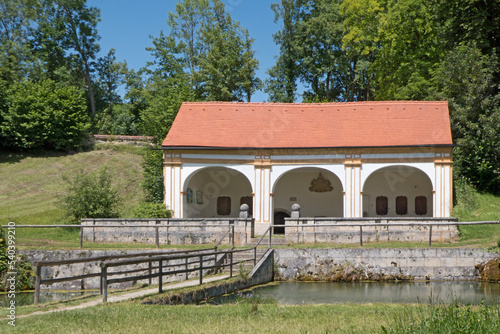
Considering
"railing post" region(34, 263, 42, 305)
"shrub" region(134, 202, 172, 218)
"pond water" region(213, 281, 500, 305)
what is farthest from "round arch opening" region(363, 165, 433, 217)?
"railing post" region(34, 263, 42, 305)

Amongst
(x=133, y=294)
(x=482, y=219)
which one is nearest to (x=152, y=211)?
(x=133, y=294)

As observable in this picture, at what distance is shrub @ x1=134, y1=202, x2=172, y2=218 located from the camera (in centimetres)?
2911

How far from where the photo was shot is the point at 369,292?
1772cm

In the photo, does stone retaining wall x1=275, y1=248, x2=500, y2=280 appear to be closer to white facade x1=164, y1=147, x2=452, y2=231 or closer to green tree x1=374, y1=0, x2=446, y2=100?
white facade x1=164, y1=147, x2=452, y2=231

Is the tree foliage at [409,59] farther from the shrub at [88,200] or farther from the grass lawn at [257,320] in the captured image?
the grass lawn at [257,320]

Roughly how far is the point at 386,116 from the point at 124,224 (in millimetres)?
15386

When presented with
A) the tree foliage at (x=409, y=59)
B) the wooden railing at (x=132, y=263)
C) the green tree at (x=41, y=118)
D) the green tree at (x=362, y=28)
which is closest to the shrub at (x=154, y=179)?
the green tree at (x=41, y=118)

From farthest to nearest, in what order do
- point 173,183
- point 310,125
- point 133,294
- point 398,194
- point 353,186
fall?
point 398,194, point 310,125, point 173,183, point 353,186, point 133,294

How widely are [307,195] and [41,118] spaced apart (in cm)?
2508

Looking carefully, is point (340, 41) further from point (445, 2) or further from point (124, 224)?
point (124, 224)

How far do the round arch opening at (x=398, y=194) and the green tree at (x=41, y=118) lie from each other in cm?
2696

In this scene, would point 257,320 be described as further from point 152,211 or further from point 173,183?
point 173,183

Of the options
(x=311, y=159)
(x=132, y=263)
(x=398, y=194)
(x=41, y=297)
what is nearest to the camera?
(x=132, y=263)

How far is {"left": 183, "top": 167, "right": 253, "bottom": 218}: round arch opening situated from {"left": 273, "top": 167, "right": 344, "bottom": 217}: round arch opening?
1772 millimetres
